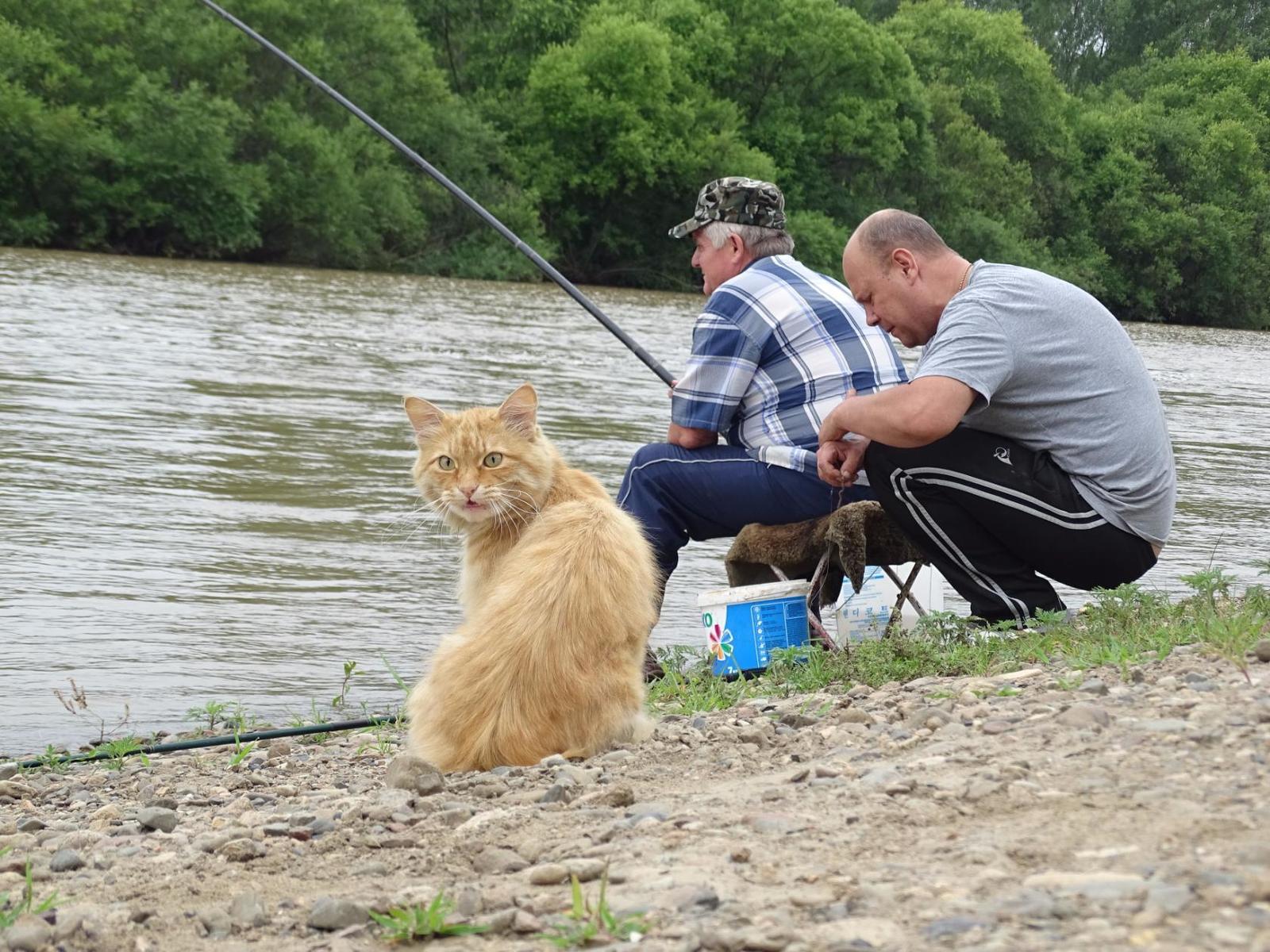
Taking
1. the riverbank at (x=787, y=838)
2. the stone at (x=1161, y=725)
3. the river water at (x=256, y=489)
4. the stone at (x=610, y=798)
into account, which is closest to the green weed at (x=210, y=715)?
the river water at (x=256, y=489)

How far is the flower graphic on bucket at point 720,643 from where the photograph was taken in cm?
529

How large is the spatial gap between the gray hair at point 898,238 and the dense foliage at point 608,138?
33096mm

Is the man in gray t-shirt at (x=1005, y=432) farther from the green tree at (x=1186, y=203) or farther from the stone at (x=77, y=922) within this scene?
the green tree at (x=1186, y=203)

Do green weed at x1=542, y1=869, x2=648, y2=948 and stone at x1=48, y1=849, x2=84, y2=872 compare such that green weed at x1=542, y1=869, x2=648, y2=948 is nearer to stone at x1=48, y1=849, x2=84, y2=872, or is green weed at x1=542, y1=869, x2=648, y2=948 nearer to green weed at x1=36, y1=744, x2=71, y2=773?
stone at x1=48, y1=849, x2=84, y2=872

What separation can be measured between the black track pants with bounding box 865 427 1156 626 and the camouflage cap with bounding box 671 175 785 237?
4.16 feet

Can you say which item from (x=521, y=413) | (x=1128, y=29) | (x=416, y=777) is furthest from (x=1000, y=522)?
(x=1128, y=29)

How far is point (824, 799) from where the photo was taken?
9.69 feet

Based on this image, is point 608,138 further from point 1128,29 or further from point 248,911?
point 1128,29

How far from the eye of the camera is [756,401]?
5500 mm

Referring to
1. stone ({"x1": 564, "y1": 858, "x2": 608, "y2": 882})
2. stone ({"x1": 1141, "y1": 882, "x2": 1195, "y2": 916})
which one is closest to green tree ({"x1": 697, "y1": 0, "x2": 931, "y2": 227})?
stone ({"x1": 564, "y1": 858, "x2": 608, "y2": 882})

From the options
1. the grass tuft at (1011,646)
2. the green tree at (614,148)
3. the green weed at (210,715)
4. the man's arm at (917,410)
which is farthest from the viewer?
the green tree at (614,148)

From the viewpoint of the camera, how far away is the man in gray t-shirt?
14.9ft

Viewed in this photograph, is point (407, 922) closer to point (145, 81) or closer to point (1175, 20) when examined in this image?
point (145, 81)

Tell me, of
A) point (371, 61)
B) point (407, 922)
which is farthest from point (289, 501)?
point (371, 61)
